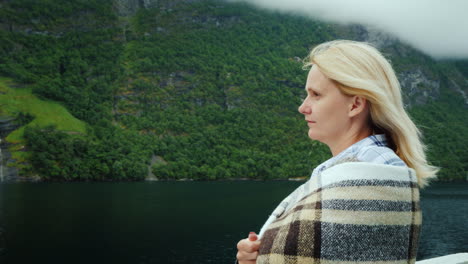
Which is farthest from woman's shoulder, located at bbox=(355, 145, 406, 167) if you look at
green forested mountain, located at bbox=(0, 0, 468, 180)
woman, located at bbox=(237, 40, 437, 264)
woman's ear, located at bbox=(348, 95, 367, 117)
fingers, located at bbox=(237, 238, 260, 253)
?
green forested mountain, located at bbox=(0, 0, 468, 180)

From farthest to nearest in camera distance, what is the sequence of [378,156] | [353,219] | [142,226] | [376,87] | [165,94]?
[165,94]
[142,226]
[376,87]
[378,156]
[353,219]

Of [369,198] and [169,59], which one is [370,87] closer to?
[369,198]

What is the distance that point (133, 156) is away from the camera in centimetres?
11025

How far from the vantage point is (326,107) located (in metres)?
1.36

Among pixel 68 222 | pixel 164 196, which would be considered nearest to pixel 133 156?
pixel 164 196

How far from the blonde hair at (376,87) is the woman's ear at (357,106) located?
0.02 metres

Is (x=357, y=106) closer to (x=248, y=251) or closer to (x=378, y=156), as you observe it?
(x=378, y=156)

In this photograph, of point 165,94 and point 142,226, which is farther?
point 165,94

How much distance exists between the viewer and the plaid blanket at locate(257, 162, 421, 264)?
3.42 ft

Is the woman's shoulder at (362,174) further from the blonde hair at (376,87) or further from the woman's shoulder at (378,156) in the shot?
the blonde hair at (376,87)

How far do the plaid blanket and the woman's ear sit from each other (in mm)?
288

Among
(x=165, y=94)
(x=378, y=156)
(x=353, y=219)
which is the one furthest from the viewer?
(x=165, y=94)

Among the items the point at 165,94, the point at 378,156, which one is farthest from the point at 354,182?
the point at 165,94

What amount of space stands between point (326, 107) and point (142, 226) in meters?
46.4
